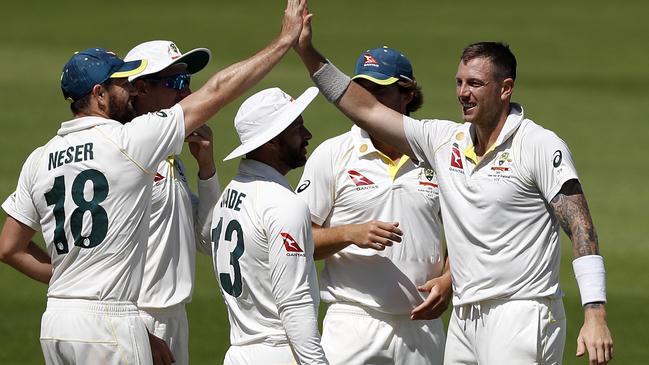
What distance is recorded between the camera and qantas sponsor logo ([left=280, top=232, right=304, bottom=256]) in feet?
18.1

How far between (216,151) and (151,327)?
33.3ft

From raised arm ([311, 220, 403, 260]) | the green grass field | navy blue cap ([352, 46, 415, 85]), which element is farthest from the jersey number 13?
the green grass field

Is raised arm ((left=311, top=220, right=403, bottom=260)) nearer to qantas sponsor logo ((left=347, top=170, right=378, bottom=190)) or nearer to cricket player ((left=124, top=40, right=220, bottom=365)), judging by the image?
qantas sponsor logo ((left=347, top=170, right=378, bottom=190))

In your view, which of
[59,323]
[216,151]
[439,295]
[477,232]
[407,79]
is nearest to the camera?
[59,323]

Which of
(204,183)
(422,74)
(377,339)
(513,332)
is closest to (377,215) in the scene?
(377,339)

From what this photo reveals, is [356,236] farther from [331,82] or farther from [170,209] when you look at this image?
[170,209]

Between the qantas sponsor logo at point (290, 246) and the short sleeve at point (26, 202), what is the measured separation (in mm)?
1239

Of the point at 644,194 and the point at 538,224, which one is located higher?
the point at 644,194

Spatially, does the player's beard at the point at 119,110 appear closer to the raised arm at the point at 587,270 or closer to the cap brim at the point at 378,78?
the cap brim at the point at 378,78

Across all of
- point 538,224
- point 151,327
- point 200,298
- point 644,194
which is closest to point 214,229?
point 151,327

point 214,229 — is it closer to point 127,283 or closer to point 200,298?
point 127,283

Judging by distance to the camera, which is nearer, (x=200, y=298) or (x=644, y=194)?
(x=200, y=298)

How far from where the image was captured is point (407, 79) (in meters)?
7.17

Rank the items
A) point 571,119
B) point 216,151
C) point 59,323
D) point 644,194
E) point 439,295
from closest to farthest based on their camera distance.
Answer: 1. point 59,323
2. point 439,295
3. point 644,194
4. point 216,151
5. point 571,119
